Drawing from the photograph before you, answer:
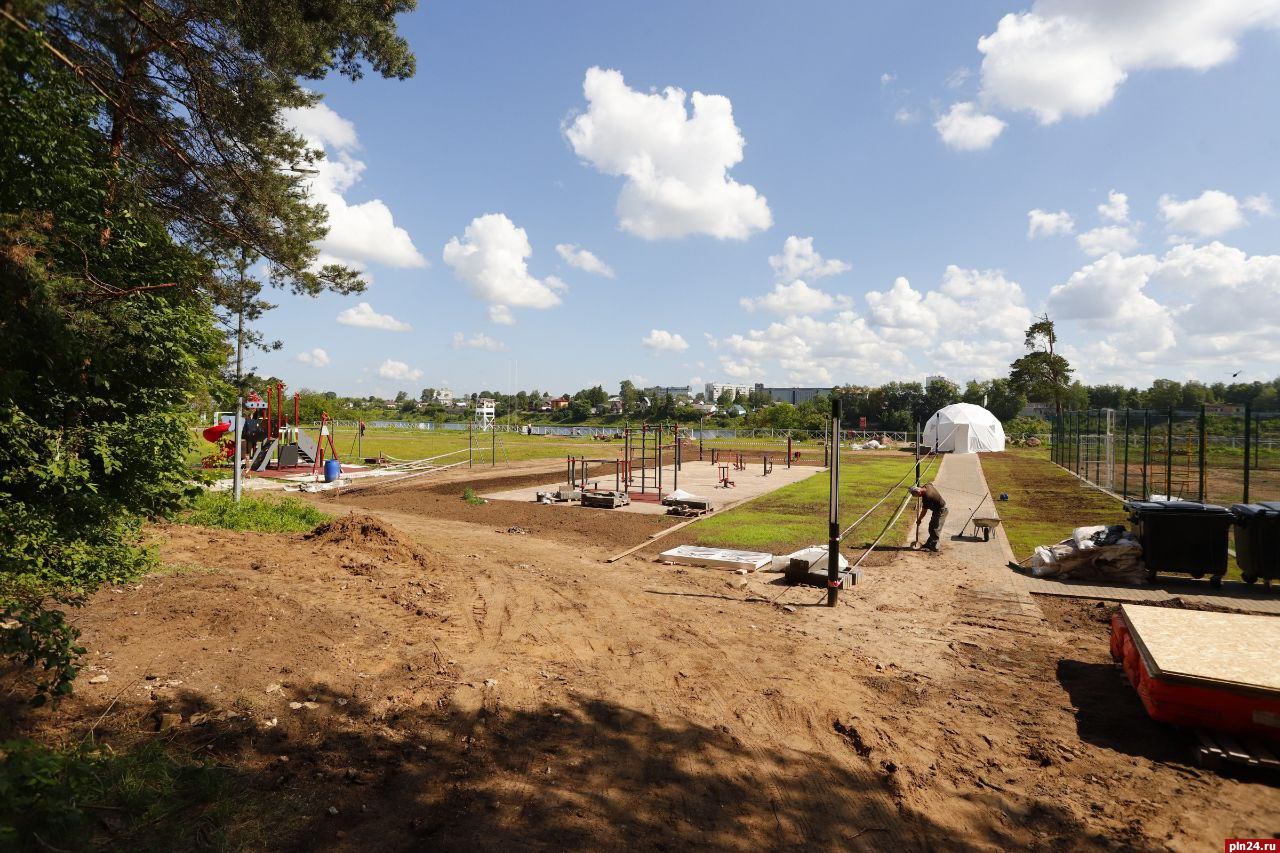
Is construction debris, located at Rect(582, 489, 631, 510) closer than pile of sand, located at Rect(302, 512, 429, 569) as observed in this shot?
No

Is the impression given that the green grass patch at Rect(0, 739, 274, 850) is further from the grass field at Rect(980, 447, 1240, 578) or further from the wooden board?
the grass field at Rect(980, 447, 1240, 578)

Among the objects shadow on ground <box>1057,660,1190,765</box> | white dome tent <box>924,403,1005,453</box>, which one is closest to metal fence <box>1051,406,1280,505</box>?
shadow on ground <box>1057,660,1190,765</box>

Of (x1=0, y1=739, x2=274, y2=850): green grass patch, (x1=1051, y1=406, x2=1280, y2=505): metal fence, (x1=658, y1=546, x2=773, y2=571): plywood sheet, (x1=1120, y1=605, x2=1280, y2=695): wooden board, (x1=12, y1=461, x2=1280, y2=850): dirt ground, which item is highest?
(x1=1051, y1=406, x2=1280, y2=505): metal fence

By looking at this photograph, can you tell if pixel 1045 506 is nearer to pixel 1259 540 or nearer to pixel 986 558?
pixel 986 558

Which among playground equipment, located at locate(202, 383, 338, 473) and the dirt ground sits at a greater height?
playground equipment, located at locate(202, 383, 338, 473)

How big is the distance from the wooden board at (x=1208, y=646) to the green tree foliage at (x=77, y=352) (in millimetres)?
9143

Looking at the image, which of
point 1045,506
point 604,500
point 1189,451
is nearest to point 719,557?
point 604,500

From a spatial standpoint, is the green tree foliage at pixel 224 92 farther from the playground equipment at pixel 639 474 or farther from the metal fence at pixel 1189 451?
the metal fence at pixel 1189 451

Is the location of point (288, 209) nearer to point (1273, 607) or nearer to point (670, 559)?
point (670, 559)

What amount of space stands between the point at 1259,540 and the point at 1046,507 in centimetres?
1064

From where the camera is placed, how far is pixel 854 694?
6.24 m

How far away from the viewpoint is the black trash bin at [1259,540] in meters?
10.0

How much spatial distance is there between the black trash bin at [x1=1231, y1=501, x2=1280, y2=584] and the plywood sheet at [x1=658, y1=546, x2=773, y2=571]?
25.7 ft

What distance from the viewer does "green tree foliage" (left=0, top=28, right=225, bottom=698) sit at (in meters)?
5.12
